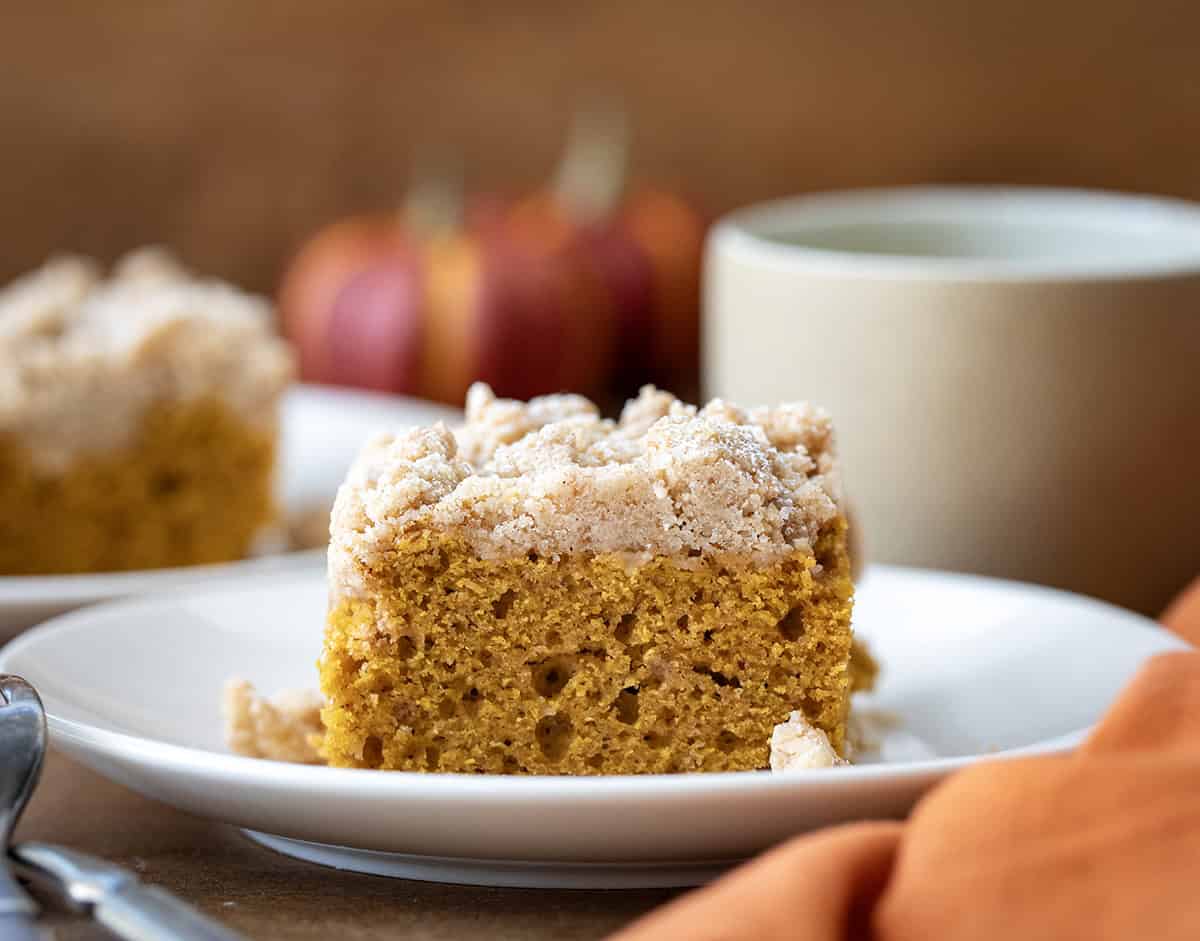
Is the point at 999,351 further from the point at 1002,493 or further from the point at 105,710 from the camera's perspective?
the point at 105,710

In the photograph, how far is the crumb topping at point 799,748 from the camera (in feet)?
3.51

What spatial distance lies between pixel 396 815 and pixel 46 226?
2560 millimetres

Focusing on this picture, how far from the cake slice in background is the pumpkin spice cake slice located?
0.77 m

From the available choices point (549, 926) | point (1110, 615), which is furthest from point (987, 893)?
point (1110, 615)

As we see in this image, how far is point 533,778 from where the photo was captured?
929 millimetres

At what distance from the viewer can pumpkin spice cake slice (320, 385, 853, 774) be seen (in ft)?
3.58

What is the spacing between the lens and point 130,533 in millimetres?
1912

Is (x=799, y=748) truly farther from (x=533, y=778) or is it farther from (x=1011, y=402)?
(x=1011, y=402)

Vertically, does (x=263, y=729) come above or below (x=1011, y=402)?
below

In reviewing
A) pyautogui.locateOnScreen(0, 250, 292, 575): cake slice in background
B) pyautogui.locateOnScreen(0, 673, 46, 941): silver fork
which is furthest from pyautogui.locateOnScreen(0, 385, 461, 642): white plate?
pyautogui.locateOnScreen(0, 673, 46, 941): silver fork

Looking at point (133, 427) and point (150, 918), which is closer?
point (150, 918)

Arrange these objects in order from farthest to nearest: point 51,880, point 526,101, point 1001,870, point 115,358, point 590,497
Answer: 1. point 526,101
2. point 115,358
3. point 590,497
4. point 51,880
5. point 1001,870

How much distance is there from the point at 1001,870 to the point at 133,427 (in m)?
1.26

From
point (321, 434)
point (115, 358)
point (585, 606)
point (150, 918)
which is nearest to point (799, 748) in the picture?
point (585, 606)
